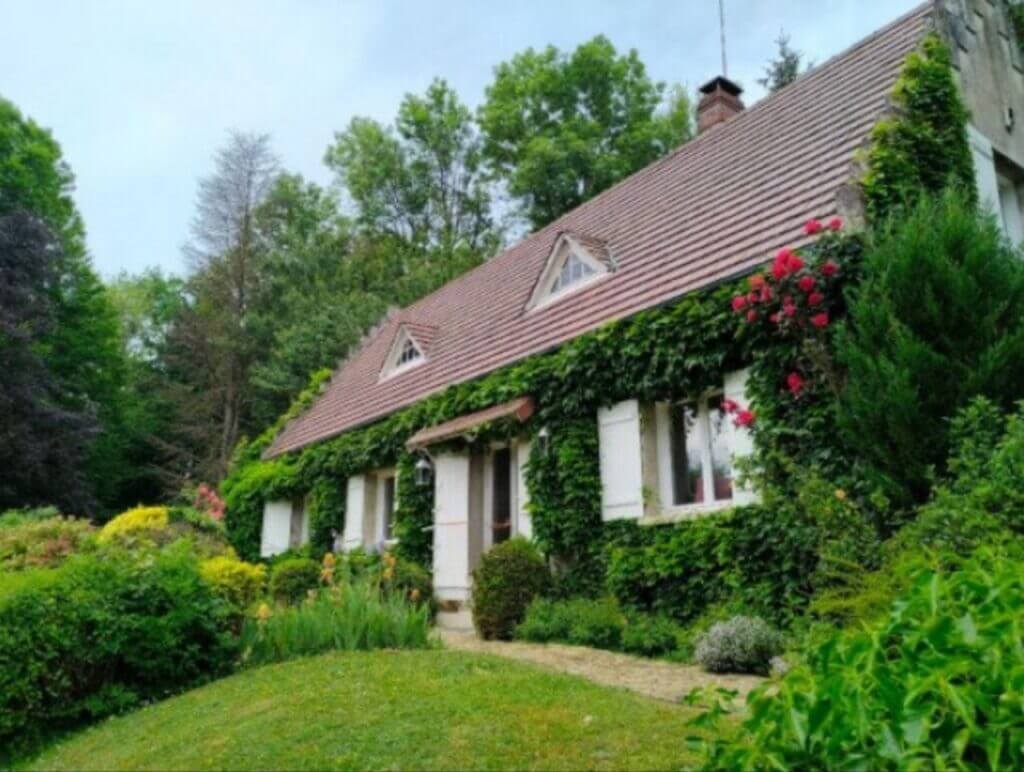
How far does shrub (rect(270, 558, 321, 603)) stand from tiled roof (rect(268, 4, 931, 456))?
3.48 metres

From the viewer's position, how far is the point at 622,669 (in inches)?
288

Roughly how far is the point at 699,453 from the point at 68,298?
30218 millimetres

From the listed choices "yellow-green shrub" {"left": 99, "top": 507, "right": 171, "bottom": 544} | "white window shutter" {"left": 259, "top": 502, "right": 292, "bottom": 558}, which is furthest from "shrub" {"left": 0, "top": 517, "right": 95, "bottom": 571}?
"white window shutter" {"left": 259, "top": 502, "right": 292, "bottom": 558}

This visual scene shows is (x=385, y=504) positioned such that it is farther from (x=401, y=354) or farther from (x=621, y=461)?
(x=621, y=461)

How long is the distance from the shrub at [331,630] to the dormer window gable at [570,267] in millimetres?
6849

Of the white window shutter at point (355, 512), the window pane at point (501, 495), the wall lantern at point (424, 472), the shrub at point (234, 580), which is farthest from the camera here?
the white window shutter at point (355, 512)

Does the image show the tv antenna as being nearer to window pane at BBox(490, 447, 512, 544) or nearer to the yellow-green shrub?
window pane at BBox(490, 447, 512, 544)

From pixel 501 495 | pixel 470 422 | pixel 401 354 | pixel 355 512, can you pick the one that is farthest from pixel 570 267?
pixel 355 512

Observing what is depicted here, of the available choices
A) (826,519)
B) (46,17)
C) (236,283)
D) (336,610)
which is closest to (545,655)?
(336,610)

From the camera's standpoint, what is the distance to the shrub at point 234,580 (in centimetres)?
806

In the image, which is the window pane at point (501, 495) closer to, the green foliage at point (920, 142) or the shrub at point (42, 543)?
the shrub at point (42, 543)

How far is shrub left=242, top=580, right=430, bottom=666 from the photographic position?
7512 mm

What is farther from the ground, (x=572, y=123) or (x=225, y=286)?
(x=572, y=123)

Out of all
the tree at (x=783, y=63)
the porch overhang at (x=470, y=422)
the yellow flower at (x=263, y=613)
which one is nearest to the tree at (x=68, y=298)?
the porch overhang at (x=470, y=422)
